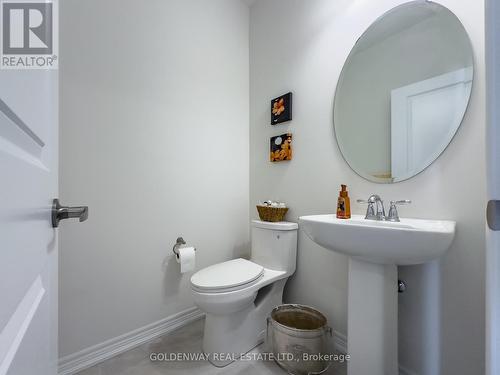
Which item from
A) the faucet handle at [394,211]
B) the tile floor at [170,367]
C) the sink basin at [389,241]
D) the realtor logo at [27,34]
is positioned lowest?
the tile floor at [170,367]

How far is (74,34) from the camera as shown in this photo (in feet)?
3.95

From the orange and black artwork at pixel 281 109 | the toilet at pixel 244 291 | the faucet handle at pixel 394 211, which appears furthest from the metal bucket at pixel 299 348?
the orange and black artwork at pixel 281 109

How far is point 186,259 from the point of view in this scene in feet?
4.82

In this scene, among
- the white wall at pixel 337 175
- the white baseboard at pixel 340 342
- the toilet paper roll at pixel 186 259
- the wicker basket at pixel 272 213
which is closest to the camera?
the white wall at pixel 337 175

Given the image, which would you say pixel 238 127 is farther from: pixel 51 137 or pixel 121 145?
pixel 51 137

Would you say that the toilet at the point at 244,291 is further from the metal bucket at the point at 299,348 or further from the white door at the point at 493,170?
the white door at the point at 493,170

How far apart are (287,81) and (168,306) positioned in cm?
180

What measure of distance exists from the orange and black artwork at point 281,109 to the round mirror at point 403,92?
1.17 ft

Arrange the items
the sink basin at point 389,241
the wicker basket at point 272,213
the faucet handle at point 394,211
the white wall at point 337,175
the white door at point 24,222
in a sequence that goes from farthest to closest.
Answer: the wicker basket at point 272,213 → the faucet handle at point 394,211 → the white wall at point 337,175 → the sink basin at point 389,241 → the white door at point 24,222

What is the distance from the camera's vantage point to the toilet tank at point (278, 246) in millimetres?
1518

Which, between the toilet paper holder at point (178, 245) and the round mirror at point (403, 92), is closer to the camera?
the round mirror at point (403, 92)

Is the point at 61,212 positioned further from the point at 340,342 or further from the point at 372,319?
the point at 340,342

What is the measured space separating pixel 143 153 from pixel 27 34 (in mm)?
1161

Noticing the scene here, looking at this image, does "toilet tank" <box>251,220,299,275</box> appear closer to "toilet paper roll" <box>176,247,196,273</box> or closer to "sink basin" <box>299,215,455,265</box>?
"toilet paper roll" <box>176,247,196,273</box>
